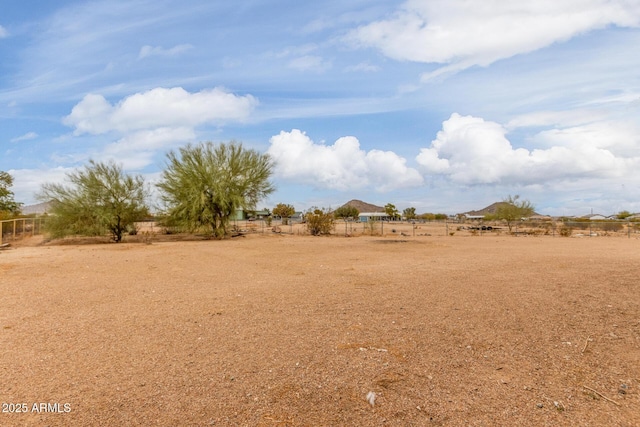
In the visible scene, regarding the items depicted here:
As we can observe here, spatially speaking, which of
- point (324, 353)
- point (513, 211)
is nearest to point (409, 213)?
point (513, 211)

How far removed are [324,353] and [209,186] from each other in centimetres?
3170

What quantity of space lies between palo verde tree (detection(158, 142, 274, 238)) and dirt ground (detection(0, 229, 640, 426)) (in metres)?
23.4

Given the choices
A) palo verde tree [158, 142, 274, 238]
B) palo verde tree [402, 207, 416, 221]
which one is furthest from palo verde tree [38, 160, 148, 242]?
palo verde tree [402, 207, 416, 221]

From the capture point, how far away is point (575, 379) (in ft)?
17.0

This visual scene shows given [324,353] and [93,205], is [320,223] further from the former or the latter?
[324,353]

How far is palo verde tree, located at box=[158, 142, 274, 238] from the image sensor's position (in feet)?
116

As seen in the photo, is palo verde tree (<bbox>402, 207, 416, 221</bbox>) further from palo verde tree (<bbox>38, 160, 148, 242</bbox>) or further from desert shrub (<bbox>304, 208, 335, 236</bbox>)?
palo verde tree (<bbox>38, 160, 148, 242</bbox>)

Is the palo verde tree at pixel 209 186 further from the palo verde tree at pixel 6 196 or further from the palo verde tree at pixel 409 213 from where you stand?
the palo verde tree at pixel 409 213

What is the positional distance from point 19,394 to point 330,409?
364cm

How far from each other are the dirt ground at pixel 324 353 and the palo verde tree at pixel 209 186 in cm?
2336

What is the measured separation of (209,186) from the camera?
36062 mm

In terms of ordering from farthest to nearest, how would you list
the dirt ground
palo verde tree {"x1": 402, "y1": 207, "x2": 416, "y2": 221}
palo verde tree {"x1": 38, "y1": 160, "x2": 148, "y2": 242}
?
palo verde tree {"x1": 402, "y1": 207, "x2": 416, "y2": 221} < palo verde tree {"x1": 38, "y1": 160, "x2": 148, "y2": 242} < the dirt ground

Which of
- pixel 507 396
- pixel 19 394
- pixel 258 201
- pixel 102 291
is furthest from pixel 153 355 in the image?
pixel 258 201

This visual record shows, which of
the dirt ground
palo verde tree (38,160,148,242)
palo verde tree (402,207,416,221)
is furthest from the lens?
palo verde tree (402,207,416,221)
